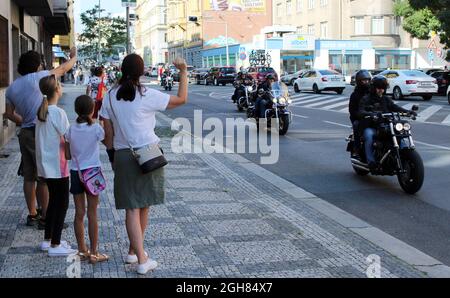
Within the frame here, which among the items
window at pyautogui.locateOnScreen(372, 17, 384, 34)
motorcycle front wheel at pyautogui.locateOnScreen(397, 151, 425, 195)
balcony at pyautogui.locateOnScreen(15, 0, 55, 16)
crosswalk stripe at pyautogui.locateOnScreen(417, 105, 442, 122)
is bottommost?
motorcycle front wheel at pyautogui.locateOnScreen(397, 151, 425, 195)

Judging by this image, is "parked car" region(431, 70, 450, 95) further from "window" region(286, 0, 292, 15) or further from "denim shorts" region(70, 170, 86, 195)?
"window" region(286, 0, 292, 15)

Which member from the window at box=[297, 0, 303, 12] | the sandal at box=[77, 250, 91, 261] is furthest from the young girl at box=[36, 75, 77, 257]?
the window at box=[297, 0, 303, 12]

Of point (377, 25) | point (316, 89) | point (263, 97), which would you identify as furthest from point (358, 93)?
point (377, 25)

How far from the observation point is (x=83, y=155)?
5.13 meters

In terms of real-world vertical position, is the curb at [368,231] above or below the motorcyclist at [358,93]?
below

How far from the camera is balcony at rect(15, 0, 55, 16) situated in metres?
16.3

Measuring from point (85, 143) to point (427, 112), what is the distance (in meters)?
18.7

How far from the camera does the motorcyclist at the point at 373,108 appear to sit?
8914 millimetres

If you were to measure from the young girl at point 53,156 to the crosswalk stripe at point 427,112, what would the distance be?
15.4 m

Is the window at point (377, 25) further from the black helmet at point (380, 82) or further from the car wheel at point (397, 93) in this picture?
the black helmet at point (380, 82)

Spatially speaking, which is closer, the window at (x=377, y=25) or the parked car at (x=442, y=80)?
the parked car at (x=442, y=80)

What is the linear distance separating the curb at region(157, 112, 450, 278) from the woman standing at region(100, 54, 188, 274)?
2.28m

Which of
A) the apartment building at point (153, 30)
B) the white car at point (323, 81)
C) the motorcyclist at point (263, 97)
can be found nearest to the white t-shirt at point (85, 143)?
the motorcyclist at point (263, 97)
